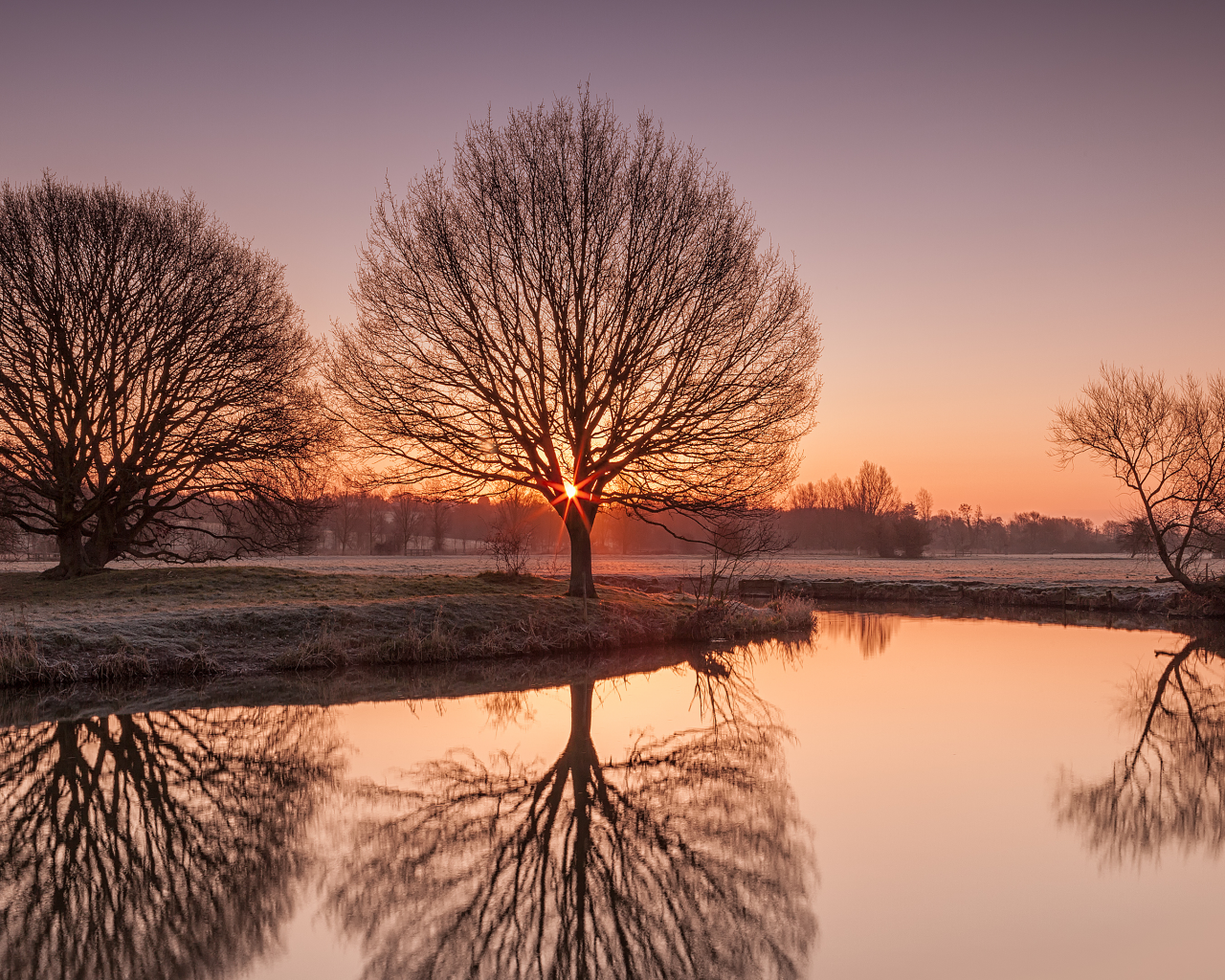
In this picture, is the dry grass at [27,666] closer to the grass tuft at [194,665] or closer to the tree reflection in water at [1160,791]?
the grass tuft at [194,665]

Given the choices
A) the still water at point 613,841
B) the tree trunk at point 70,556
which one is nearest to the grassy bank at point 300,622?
the tree trunk at point 70,556

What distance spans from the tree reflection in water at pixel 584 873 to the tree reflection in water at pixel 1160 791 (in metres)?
2.66

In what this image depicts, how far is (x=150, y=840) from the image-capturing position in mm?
6496

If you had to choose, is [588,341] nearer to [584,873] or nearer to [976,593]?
[584,873]

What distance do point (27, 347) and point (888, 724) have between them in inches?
890

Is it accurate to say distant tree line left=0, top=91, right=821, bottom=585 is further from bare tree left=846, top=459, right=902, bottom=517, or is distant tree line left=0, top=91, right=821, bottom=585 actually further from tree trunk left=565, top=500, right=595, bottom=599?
bare tree left=846, top=459, right=902, bottom=517

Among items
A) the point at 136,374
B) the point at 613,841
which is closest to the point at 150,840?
the point at 613,841

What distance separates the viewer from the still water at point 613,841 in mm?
4766

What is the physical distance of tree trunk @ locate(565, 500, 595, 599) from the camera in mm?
20281

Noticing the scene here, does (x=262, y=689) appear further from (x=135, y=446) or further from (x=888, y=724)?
(x=135, y=446)

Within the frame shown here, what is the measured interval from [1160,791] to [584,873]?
6241mm

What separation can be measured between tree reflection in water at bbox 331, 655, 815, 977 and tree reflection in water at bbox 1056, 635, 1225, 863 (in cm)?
266

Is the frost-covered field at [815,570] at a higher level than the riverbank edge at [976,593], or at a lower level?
higher

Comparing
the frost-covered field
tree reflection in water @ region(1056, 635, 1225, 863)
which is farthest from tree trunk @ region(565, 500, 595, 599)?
tree reflection in water @ region(1056, 635, 1225, 863)
